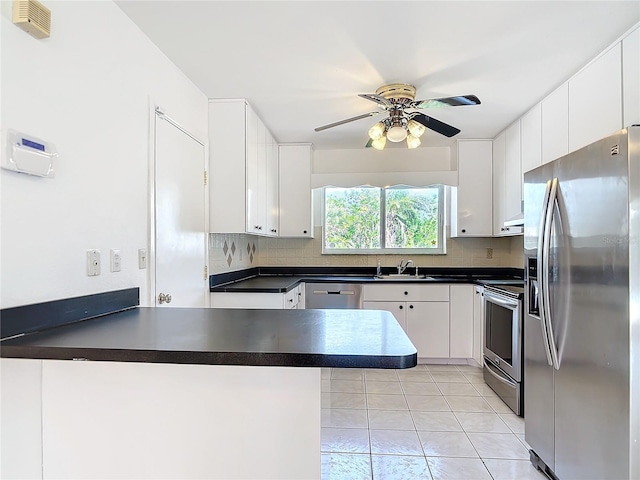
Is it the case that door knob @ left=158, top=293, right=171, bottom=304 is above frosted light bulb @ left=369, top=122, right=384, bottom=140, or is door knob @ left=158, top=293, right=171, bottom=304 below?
below

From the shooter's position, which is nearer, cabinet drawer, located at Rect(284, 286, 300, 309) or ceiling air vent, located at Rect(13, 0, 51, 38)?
ceiling air vent, located at Rect(13, 0, 51, 38)

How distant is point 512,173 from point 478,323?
144 cm

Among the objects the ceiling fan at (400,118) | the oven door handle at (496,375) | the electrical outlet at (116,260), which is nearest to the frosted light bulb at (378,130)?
the ceiling fan at (400,118)

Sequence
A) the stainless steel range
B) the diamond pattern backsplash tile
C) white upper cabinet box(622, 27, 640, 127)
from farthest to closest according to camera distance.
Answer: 1. the diamond pattern backsplash tile
2. the stainless steel range
3. white upper cabinet box(622, 27, 640, 127)

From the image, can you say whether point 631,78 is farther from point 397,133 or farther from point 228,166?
point 228,166

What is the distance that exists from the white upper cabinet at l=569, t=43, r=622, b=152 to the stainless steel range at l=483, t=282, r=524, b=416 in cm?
112

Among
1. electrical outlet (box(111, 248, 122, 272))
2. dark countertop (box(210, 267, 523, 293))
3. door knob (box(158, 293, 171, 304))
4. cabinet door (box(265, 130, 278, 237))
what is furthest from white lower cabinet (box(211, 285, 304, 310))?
electrical outlet (box(111, 248, 122, 272))

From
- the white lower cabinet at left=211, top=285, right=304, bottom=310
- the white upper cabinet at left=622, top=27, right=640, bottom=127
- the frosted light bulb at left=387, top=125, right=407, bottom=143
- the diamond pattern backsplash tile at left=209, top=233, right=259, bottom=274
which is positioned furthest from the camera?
the diamond pattern backsplash tile at left=209, top=233, right=259, bottom=274

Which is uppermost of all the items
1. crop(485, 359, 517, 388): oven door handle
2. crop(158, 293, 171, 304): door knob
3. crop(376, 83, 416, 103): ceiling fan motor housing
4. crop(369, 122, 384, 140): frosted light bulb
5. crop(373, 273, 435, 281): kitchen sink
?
crop(376, 83, 416, 103): ceiling fan motor housing

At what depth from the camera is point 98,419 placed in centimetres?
Answer: 119

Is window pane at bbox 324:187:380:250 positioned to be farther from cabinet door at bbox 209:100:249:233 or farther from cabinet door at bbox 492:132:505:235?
cabinet door at bbox 209:100:249:233

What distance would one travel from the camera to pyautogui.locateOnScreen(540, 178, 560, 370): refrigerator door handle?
183 cm

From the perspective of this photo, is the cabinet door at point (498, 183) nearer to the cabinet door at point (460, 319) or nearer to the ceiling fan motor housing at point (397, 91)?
the cabinet door at point (460, 319)

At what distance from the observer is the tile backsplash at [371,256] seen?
4.02 m
